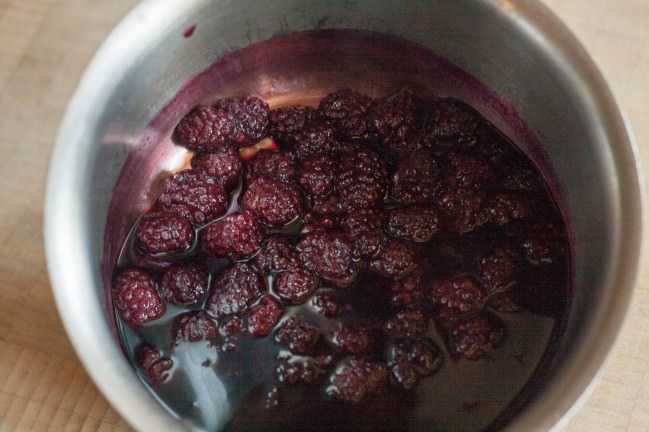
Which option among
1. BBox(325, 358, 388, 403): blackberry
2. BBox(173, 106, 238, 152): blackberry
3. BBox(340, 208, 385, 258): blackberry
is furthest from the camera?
BBox(173, 106, 238, 152): blackberry

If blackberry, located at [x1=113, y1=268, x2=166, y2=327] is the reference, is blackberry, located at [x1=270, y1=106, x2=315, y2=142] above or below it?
above

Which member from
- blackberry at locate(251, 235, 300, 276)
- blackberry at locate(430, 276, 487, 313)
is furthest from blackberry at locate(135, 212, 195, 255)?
blackberry at locate(430, 276, 487, 313)

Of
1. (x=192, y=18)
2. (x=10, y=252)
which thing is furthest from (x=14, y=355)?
(x=192, y=18)

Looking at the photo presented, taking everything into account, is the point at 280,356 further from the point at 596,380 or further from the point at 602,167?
the point at 602,167

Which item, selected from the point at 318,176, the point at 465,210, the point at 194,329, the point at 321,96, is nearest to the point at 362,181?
the point at 318,176

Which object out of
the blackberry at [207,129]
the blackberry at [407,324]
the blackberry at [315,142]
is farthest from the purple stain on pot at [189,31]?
the blackberry at [407,324]

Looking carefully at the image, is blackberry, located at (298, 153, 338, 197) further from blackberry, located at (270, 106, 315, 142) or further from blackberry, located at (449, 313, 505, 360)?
blackberry, located at (449, 313, 505, 360)

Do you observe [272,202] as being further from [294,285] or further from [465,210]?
[465,210]
